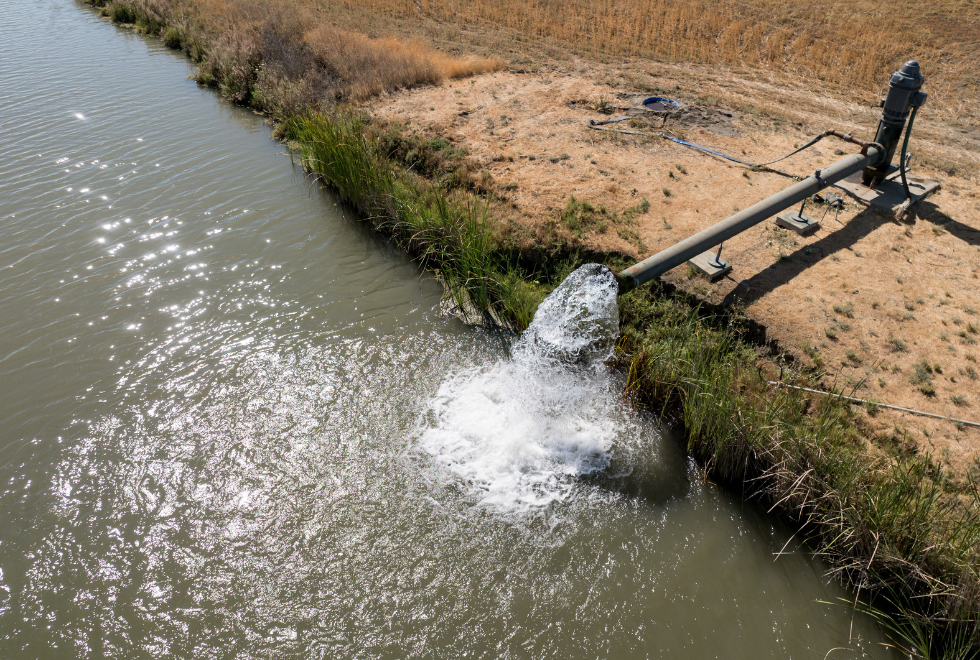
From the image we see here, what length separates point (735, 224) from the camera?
652cm

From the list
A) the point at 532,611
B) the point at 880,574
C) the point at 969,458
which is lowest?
the point at 532,611

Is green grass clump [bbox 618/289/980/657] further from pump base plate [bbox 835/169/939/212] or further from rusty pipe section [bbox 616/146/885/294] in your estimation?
pump base plate [bbox 835/169/939/212]

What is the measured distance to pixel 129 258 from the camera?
805 centimetres

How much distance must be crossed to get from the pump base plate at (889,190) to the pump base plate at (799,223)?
1.11m

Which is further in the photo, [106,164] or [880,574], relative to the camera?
[106,164]

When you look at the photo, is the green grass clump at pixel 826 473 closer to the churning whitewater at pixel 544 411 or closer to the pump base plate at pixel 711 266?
the churning whitewater at pixel 544 411

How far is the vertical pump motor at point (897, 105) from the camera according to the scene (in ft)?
23.8

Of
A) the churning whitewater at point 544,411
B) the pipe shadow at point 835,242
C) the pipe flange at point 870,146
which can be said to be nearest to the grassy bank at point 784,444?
the churning whitewater at point 544,411

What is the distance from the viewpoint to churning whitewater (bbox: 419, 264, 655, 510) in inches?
210

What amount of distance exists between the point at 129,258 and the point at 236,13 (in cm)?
1194

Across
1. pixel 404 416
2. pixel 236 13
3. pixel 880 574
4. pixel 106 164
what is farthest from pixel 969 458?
pixel 236 13

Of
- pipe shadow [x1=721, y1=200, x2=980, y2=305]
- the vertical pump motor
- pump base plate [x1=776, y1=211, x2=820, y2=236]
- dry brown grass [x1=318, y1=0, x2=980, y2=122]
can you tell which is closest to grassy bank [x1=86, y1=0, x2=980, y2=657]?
pipe shadow [x1=721, y1=200, x2=980, y2=305]

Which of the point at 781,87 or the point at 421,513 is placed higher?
the point at 781,87

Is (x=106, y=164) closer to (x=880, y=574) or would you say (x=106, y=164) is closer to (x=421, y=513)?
(x=421, y=513)
